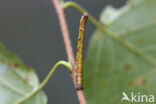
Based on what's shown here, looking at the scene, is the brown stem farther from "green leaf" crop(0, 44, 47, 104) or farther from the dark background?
the dark background

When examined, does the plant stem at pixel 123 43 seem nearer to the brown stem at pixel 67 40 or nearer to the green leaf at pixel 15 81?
the brown stem at pixel 67 40

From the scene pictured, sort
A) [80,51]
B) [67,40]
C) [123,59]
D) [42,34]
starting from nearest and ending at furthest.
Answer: [80,51] < [67,40] < [123,59] < [42,34]

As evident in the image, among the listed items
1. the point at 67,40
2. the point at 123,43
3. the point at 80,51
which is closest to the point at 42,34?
the point at 123,43

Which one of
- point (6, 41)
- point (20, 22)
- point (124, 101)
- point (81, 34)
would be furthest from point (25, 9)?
point (81, 34)

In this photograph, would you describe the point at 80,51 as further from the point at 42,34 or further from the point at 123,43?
the point at 42,34

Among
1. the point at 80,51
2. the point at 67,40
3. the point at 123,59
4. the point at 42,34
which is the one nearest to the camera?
the point at 80,51

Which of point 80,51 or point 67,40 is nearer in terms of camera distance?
point 80,51
